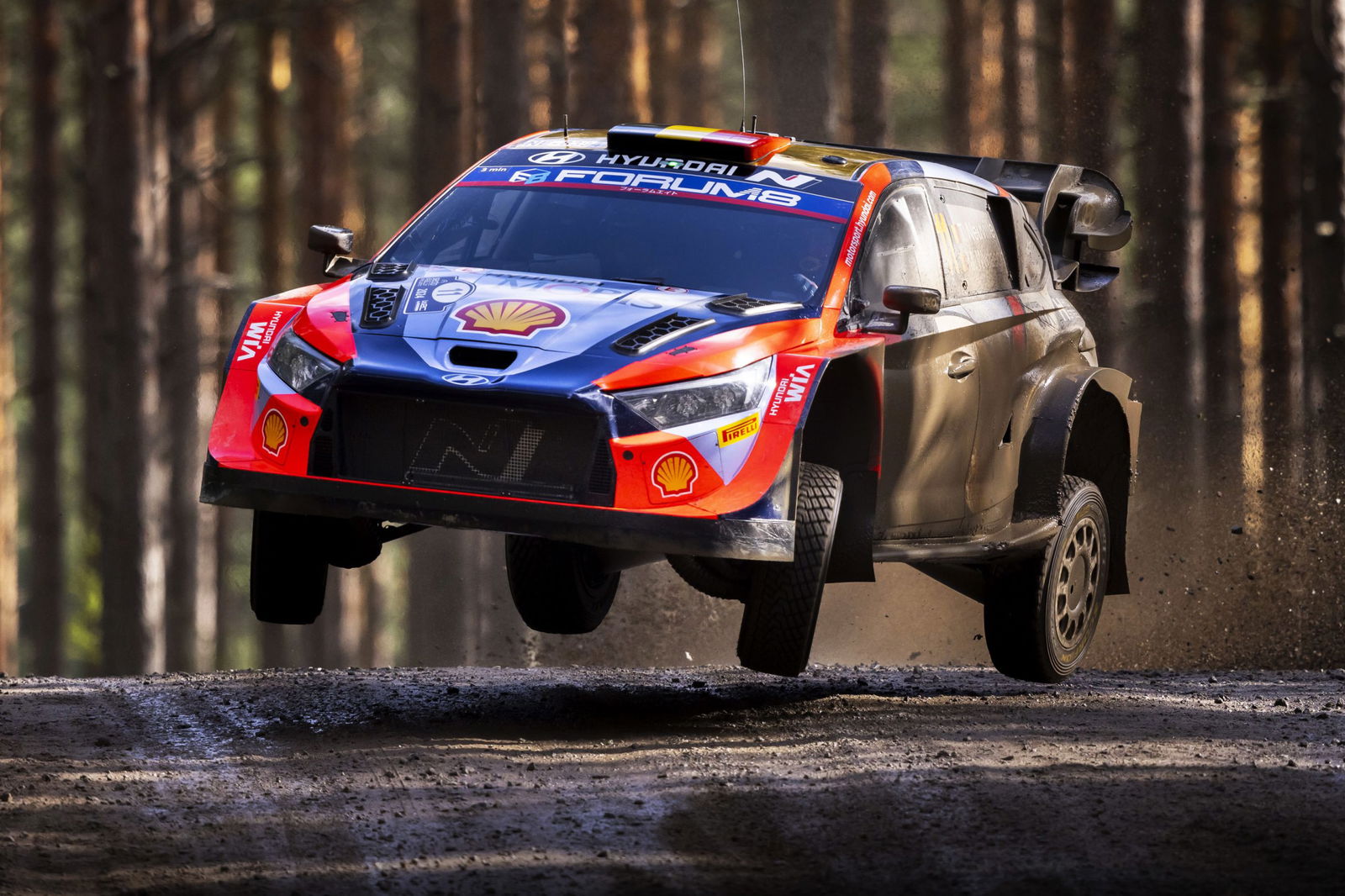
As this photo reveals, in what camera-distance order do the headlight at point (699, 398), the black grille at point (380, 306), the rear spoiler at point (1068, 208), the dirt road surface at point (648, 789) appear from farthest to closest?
the rear spoiler at point (1068, 208)
the black grille at point (380, 306)
the headlight at point (699, 398)
the dirt road surface at point (648, 789)

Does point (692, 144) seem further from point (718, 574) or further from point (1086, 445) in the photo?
point (1086, 445)

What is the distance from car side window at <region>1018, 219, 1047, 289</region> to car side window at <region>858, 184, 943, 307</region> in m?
1.00

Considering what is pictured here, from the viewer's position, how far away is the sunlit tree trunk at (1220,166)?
944 inches

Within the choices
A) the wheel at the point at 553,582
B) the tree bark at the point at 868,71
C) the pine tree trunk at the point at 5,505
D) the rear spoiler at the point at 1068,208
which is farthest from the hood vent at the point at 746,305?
the pine tree trunk at the point at 5,505

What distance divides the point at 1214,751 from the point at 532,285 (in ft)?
9.70

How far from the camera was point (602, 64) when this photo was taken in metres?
22.8

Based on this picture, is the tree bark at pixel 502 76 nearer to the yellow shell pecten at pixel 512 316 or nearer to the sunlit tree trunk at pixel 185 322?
the sunlit tree trunk at pixel 185 322

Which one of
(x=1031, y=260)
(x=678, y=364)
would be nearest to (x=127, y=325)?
(x=1031, y=260)

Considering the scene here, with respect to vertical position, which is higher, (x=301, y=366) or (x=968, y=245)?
(x=968, y=245)

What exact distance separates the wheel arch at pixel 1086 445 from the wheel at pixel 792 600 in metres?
2.05

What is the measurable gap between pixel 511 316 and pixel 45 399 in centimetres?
2049

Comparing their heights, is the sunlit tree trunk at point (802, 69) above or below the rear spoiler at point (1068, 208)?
above

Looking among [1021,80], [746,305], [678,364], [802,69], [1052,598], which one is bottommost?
[1052,598]

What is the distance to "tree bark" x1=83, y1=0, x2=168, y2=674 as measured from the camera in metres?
20.2
